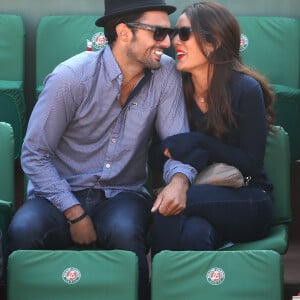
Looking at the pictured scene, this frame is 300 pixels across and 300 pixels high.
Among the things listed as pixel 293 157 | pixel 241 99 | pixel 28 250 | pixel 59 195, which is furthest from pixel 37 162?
pixel 293 157

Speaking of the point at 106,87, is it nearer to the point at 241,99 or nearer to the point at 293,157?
the point at 241,99

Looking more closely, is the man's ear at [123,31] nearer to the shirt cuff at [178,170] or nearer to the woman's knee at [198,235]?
the shirt cuff at [178,170]

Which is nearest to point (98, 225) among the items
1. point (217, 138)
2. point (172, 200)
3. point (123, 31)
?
point (172, 200)

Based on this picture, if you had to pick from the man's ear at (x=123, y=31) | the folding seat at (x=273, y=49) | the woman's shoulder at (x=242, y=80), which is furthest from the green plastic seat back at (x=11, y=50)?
the woman's shoulder at (x=242, y=80)

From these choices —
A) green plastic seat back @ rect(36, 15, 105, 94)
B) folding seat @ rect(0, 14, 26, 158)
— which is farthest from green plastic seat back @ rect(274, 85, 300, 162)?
folding seat @ rect(0, 14, 26, 158)

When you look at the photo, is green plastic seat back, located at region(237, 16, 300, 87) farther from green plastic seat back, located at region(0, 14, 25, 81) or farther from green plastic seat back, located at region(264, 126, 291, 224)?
green plastic seat back, located at region(0, 14, 25, 81)

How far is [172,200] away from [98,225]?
0.27 metres

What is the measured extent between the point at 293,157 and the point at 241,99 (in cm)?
97

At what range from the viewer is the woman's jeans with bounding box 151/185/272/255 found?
11.6 ft

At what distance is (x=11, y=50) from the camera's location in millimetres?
4758

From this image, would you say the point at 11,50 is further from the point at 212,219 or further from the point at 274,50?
the point at 212,219

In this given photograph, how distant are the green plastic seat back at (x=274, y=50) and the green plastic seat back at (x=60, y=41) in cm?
65

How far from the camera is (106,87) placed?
3.69m

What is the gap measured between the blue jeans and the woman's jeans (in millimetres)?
89
